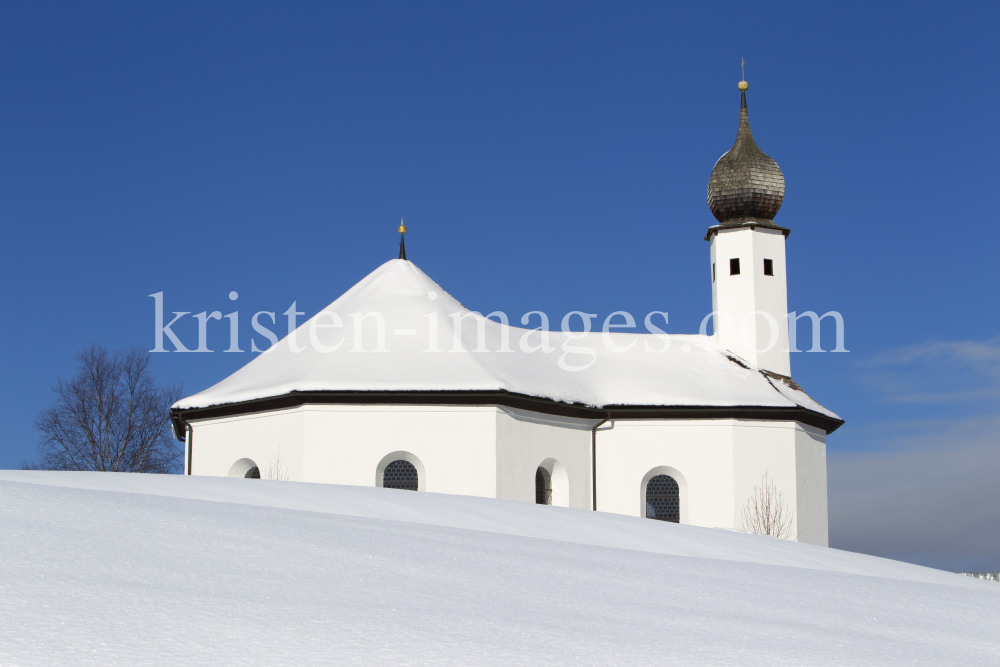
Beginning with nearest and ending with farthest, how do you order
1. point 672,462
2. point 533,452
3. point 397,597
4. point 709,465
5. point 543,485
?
point 397,597, point 533,452, point 543,485, point 709,465, point 672,462

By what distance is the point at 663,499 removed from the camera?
23188 millimetres

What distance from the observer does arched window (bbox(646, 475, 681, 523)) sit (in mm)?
22984

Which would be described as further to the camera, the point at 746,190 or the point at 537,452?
the point at 746,190

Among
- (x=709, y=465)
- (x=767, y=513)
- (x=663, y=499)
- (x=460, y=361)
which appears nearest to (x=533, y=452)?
(x=460, y=361)

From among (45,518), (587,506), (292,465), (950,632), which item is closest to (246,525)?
(45,518)

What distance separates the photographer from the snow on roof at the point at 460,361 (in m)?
21.0

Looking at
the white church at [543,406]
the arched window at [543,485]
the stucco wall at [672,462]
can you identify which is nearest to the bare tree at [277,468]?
the white church at [543,406]

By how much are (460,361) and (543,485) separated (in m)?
3.16

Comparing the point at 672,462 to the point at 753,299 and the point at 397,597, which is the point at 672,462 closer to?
the point at 753,299

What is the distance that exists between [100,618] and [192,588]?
2.52ft

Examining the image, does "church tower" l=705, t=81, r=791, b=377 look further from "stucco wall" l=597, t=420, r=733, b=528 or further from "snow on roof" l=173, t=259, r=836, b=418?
"stucco wall" l=597, t=420, r=733, b=528

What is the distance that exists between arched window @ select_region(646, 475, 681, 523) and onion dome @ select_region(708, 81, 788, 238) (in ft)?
24.2

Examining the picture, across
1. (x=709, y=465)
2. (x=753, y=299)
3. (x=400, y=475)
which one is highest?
(x=753, y=299)

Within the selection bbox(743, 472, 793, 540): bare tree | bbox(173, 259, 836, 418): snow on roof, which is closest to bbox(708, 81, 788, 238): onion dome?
bbox(173, 259, 836, 418): snow on roof
